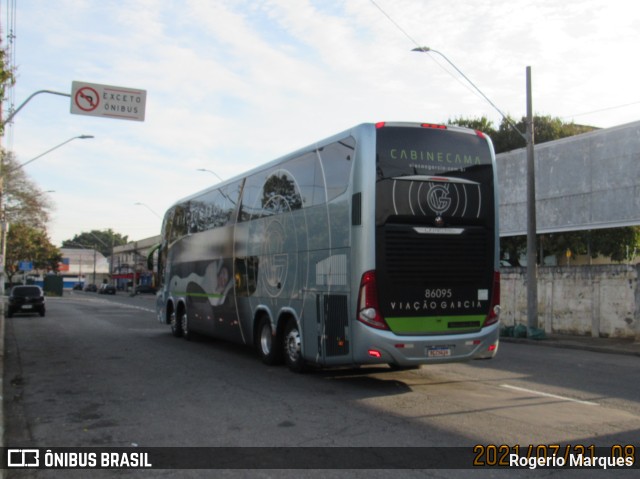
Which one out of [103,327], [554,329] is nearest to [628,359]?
[554,329]

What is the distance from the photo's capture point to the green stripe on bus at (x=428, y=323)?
9.09m

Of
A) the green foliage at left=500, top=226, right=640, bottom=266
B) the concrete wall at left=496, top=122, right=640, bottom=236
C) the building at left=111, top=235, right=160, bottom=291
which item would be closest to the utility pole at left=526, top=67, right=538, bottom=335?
the concrete wall at left=496, top=122, right=640, bottom=236

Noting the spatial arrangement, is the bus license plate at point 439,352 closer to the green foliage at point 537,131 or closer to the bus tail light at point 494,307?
the bus tail light at point 494,307

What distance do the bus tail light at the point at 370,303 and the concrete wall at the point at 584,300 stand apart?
11.3m

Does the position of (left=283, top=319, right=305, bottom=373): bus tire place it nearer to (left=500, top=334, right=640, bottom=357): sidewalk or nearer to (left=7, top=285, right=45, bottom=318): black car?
(left=500, top=334, right=640, bottom=357): sidewalk

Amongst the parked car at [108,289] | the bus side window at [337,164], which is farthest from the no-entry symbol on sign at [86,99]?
the parked car at [108,289]

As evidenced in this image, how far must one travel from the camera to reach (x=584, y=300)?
19.3 metres

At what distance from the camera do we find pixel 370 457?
6031 millimetres

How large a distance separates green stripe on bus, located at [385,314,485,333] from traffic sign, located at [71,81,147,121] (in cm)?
1058

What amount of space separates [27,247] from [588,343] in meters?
66.8

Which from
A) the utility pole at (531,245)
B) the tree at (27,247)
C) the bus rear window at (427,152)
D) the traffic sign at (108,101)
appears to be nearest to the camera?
the bus rear window at (427,152)

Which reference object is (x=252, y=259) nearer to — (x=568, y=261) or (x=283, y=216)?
(x=283, y=216)

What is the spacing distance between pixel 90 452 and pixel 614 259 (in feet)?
116

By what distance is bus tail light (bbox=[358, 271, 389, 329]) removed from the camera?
353 inches
